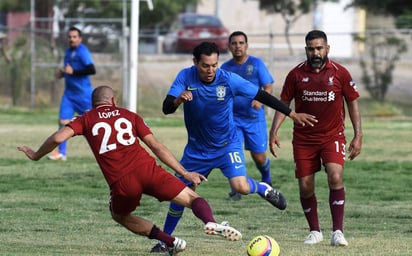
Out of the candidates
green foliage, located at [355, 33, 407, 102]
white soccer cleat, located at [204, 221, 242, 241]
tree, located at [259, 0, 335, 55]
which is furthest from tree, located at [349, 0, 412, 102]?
white soccer cleat, located at [204, 221, 242, 241]

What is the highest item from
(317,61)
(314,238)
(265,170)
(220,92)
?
(317,61)

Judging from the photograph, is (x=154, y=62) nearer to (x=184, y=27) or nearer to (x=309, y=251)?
(x=184, y=27)

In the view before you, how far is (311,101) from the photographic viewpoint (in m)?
10.2

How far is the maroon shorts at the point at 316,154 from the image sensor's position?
1013 centimetres

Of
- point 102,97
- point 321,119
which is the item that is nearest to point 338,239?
point 321,119

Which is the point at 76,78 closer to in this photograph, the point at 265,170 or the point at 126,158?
the point at 265,170

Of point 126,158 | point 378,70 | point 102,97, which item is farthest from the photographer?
point 378,70

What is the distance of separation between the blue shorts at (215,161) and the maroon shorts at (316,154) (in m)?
0.59

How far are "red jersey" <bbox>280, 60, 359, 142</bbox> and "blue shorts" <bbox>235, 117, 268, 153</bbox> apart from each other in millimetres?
4147

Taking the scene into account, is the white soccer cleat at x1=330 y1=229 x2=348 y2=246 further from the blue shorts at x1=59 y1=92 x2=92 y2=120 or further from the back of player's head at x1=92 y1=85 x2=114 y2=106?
the blue shorts at x1=59 y1=92 x2=92 y2=120

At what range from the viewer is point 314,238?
10.1 meters

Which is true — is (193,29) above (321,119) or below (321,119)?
below

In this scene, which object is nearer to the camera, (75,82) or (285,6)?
(75,82)

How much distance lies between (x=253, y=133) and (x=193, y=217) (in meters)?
2.20
